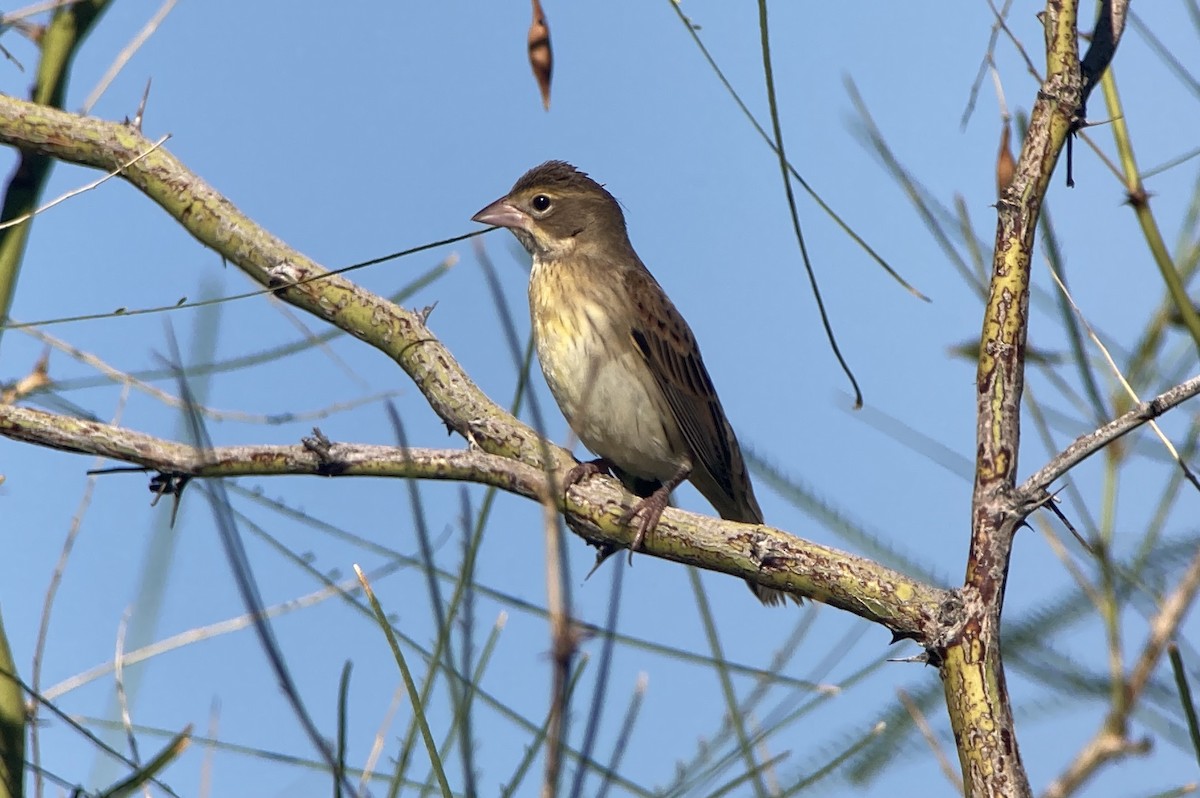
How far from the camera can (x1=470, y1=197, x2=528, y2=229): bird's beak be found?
6723mm

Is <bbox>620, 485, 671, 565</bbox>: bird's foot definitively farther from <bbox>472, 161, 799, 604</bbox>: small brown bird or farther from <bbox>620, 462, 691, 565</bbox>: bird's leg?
<bbox>472, 161, 799, 604</bbox>: small brown bird

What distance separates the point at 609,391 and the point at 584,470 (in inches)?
25.5

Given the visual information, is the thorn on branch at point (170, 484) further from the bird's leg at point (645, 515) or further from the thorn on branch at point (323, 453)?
the bird's leg at point (645, 515)

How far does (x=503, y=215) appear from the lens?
6.79 m

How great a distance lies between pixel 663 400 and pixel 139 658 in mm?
3664

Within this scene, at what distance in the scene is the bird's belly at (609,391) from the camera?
5.83 metres

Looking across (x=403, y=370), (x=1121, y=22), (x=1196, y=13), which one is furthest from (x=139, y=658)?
(x=1121, y=22)

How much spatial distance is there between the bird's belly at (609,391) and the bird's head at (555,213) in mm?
695

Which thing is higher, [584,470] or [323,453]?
[584,470]

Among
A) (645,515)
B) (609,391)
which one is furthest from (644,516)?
(609,391)

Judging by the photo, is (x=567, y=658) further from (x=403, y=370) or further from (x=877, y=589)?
(x=403, y=370)

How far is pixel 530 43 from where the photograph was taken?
9.98ft

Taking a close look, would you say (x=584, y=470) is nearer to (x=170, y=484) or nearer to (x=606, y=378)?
(x=606, y=378)

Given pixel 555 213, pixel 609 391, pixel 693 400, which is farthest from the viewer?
pixel 555 213
